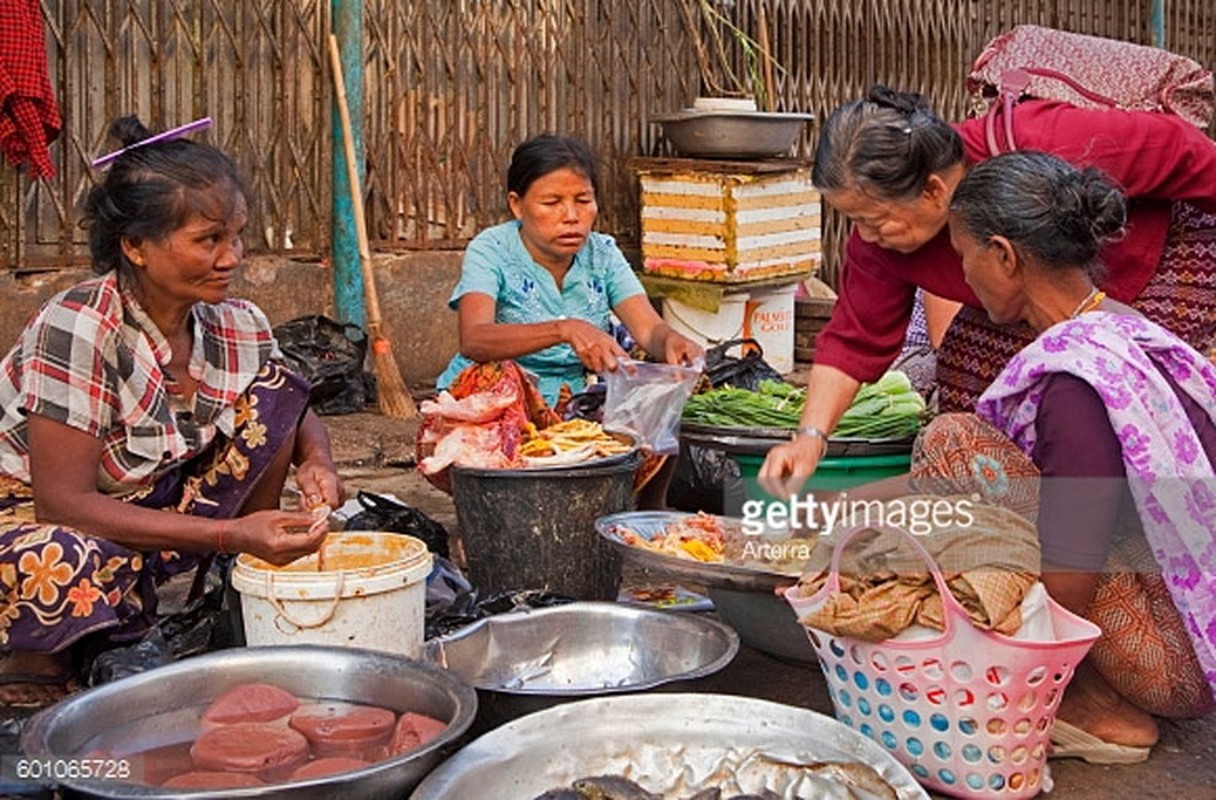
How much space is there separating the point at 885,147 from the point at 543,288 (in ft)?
4.71

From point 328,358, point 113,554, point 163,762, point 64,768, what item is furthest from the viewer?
point 328,358

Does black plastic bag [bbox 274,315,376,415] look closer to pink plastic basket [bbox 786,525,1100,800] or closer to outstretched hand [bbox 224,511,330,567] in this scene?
outstretched hand [bbox 224,511,330,567]

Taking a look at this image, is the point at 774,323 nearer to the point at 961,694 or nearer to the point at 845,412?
the point at 845,412

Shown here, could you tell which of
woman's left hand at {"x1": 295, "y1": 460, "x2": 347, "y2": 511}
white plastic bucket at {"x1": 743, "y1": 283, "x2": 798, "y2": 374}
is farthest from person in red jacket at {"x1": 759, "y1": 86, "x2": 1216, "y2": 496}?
white plastic bucket at {"x1": 743, "y1": 283, "x2": 798, "y2": 374}

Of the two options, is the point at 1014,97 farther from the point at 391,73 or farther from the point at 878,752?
the point at 391,73

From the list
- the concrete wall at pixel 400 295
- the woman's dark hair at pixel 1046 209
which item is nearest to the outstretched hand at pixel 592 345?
the woman's dark hair at pixel 1046 209

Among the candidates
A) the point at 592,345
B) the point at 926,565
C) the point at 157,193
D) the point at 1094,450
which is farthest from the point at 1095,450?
the point at 157,193

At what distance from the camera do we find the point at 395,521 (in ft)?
12.9

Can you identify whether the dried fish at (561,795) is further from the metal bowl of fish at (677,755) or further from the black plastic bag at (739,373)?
the black plastic bag at (739,373)

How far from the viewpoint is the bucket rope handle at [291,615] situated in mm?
2873

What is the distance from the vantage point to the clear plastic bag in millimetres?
4070

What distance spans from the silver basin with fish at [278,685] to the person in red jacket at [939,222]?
102cm

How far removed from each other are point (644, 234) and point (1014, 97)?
4.60m

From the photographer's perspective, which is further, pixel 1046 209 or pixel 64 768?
pixel 1046 209
